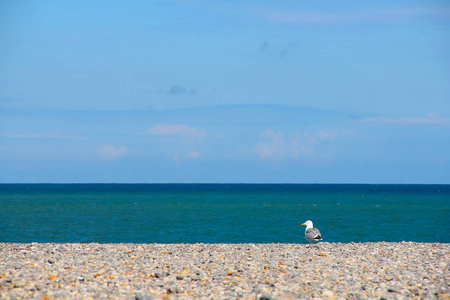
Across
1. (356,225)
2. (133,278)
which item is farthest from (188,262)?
(356,225)

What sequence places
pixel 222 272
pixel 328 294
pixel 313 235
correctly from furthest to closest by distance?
pixel 313 235 < pixel 222 272 < pixel 328 294

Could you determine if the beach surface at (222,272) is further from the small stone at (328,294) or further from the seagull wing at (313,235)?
the seagull wing at (313,235)

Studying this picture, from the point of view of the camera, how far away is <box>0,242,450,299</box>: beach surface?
12547 mm

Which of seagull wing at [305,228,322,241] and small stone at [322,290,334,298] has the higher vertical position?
seagull wing at [305,228,322,241]

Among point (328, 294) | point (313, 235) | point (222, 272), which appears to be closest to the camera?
point (328, 294)

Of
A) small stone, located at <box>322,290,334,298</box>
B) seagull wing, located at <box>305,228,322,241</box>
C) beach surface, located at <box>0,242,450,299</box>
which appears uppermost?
seagull wing, located at <box>305,228,322,241</box>

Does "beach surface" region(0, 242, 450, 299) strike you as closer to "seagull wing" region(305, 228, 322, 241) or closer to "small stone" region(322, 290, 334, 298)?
"small stone" region(322, 290, 334, 298)

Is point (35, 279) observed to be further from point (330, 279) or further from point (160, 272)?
point (330, 279)

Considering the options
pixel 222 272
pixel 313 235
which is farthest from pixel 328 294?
pixel 313 235

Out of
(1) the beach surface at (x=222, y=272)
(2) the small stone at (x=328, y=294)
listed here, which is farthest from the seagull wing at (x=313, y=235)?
(2) the small stone at (x=328, y=294)

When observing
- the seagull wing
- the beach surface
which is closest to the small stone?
the beach surface

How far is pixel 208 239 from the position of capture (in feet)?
121

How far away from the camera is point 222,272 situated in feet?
49.8

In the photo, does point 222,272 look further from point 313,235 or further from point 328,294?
point 313,235
